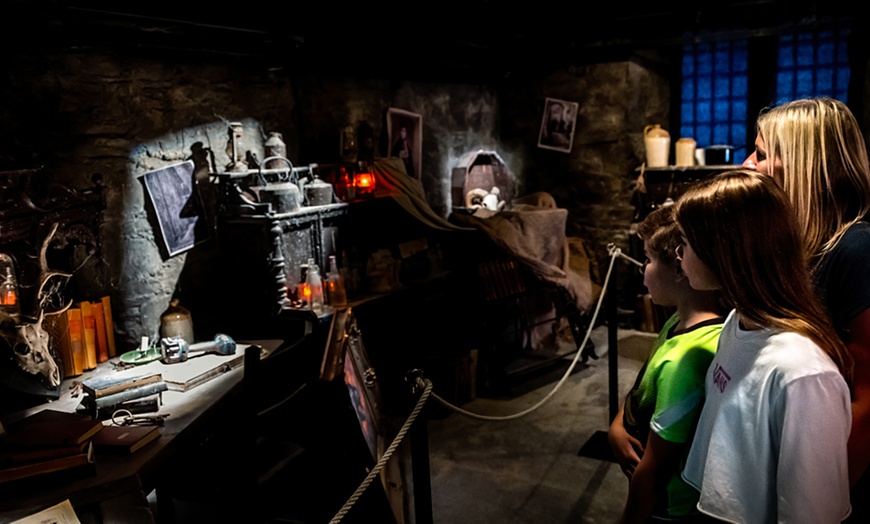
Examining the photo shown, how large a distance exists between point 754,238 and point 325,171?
4121 mm

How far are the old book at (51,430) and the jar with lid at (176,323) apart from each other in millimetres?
1322

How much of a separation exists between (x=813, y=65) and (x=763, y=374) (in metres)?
6.89

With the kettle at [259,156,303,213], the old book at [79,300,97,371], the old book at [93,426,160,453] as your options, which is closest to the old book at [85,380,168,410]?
the old book at [93,426,160,453]

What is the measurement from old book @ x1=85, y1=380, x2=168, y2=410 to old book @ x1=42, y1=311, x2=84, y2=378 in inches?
21.5

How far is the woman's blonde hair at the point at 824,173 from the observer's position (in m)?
1.98

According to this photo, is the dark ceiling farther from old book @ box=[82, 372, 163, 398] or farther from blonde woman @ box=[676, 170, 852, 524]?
blonde woman @ box=[676, 170, 852, 524]

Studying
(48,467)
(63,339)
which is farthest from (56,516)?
(63,339)

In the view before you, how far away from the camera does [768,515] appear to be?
1.68m

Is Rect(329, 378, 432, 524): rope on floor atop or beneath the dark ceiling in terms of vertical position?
beneath

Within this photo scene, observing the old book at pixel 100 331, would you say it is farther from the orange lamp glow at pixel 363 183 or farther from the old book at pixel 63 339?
the orange lamp glow at pixel 363 183

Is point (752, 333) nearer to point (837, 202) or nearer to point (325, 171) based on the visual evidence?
→ point (837, 202)

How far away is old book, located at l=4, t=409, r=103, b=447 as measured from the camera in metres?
2.59

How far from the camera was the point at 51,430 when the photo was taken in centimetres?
266

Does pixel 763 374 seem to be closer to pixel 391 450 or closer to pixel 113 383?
pixel 391 450
